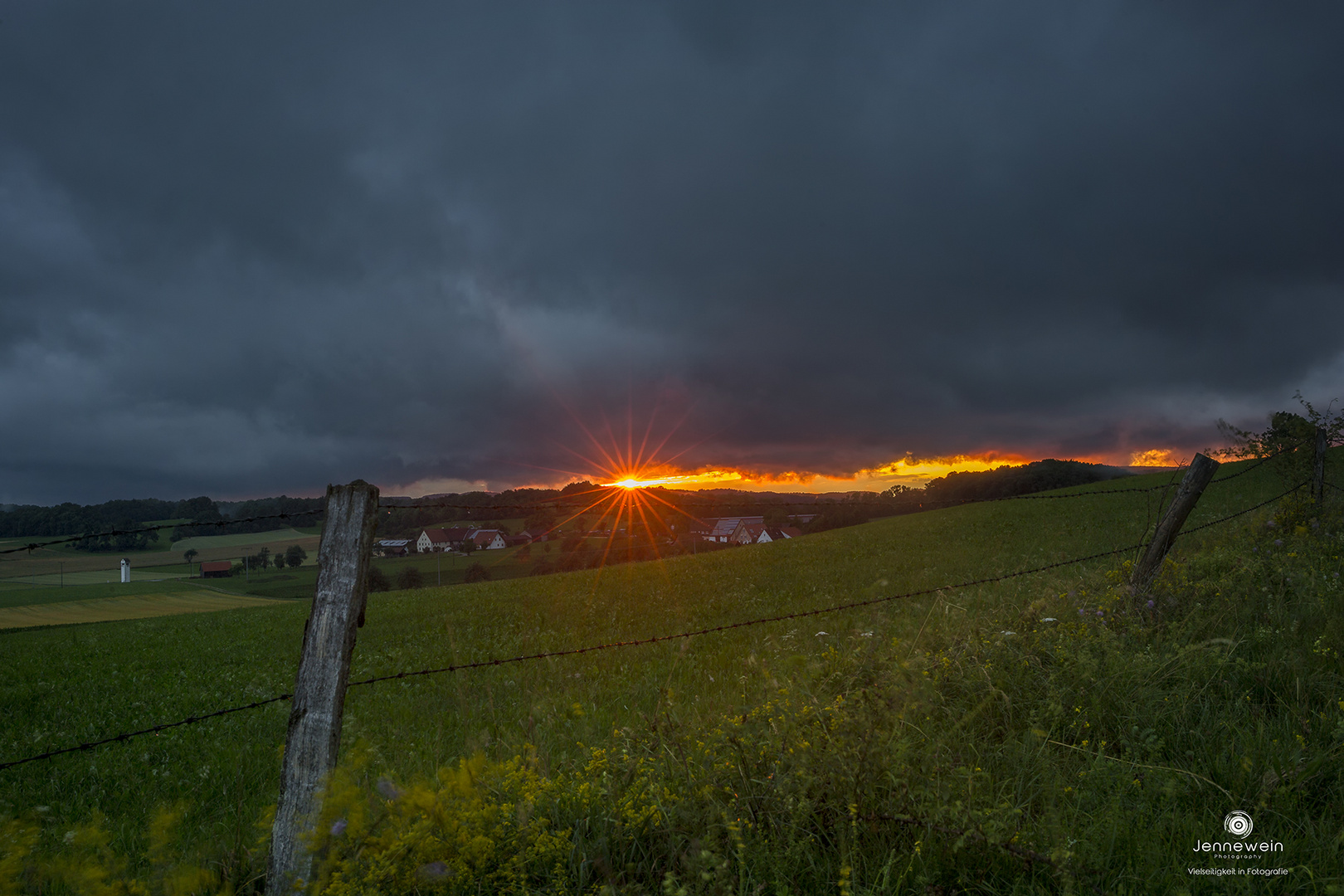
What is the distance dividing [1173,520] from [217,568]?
96201mm

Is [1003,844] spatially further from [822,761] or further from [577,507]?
[577,507]

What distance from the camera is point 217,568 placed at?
3081 inches

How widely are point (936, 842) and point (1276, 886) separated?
4.53 ft

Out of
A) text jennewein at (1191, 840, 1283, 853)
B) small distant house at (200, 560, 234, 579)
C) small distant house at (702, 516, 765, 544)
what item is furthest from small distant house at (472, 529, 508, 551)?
text jennewein at (1191, 840, 1283, 853)

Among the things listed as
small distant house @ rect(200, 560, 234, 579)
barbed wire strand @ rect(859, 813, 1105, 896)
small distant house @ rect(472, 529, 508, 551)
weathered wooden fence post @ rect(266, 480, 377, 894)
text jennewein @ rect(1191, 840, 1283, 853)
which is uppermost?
weathered wooden fence post @ rect(266, 480, 377, 894)

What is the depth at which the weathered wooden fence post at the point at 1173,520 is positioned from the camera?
6.19 m

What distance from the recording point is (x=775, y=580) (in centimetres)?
1850

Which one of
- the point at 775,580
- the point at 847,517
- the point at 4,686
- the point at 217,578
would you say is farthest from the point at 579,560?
the point at 217,578

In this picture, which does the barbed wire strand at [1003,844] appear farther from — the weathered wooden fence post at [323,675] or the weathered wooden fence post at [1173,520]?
the weathered wooden fence post at [1173,520]

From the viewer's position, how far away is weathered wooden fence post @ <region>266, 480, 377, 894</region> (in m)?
2.96

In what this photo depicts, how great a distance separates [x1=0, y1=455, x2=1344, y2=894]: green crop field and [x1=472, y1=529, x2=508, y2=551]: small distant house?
6589 cm

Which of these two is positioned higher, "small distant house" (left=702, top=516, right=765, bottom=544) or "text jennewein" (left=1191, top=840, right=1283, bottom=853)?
"text jennewein" (left=1191, top=840, right=1283, bottom=853)

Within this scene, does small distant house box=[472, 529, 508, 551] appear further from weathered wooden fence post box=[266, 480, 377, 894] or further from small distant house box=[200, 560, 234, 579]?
weathered wooden fence post box=[266, 480, 377, 894]

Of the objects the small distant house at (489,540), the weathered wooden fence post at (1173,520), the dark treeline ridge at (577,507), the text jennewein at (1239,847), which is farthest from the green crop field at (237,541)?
the text jennewein at (1239,847)
